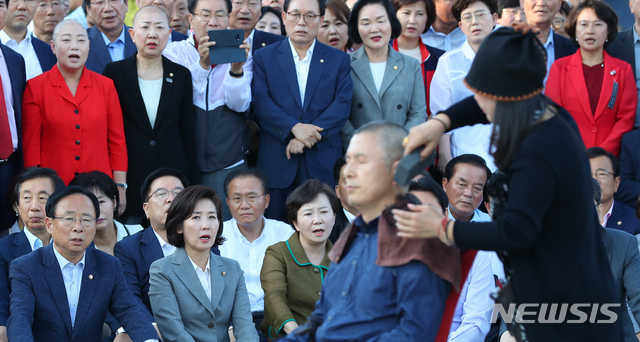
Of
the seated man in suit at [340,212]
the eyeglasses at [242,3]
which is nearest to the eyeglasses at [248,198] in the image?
the seated man in suit at [340,212]

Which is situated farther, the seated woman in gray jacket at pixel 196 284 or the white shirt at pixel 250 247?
the white shirt at pixel 250 247

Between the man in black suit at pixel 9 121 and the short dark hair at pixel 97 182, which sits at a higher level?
the man in black suit at pixel 9 121

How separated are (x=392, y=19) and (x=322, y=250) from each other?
6.67 ft

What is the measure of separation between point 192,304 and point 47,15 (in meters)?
3.32

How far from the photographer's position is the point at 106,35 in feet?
20.0

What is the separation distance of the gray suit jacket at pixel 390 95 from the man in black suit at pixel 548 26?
142 cm

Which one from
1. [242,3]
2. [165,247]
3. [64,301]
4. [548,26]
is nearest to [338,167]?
[165,247]

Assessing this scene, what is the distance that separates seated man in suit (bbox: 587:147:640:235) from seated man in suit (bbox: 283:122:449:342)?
3.31m

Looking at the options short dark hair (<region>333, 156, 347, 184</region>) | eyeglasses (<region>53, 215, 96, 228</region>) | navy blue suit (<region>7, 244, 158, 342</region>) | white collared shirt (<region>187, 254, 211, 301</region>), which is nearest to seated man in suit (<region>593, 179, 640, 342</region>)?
short dark hair (<region>333, 156, 347, 184</region>)

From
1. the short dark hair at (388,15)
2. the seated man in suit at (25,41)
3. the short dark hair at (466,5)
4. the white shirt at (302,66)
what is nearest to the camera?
the white shirt at (302,66)

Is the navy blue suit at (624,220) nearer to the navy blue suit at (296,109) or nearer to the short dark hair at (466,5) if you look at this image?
the short dark hair at (466,5)

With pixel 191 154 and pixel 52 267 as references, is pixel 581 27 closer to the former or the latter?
pixel 191 154

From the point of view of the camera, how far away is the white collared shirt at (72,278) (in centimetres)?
395

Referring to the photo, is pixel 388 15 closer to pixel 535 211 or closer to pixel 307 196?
pixel 307 196
